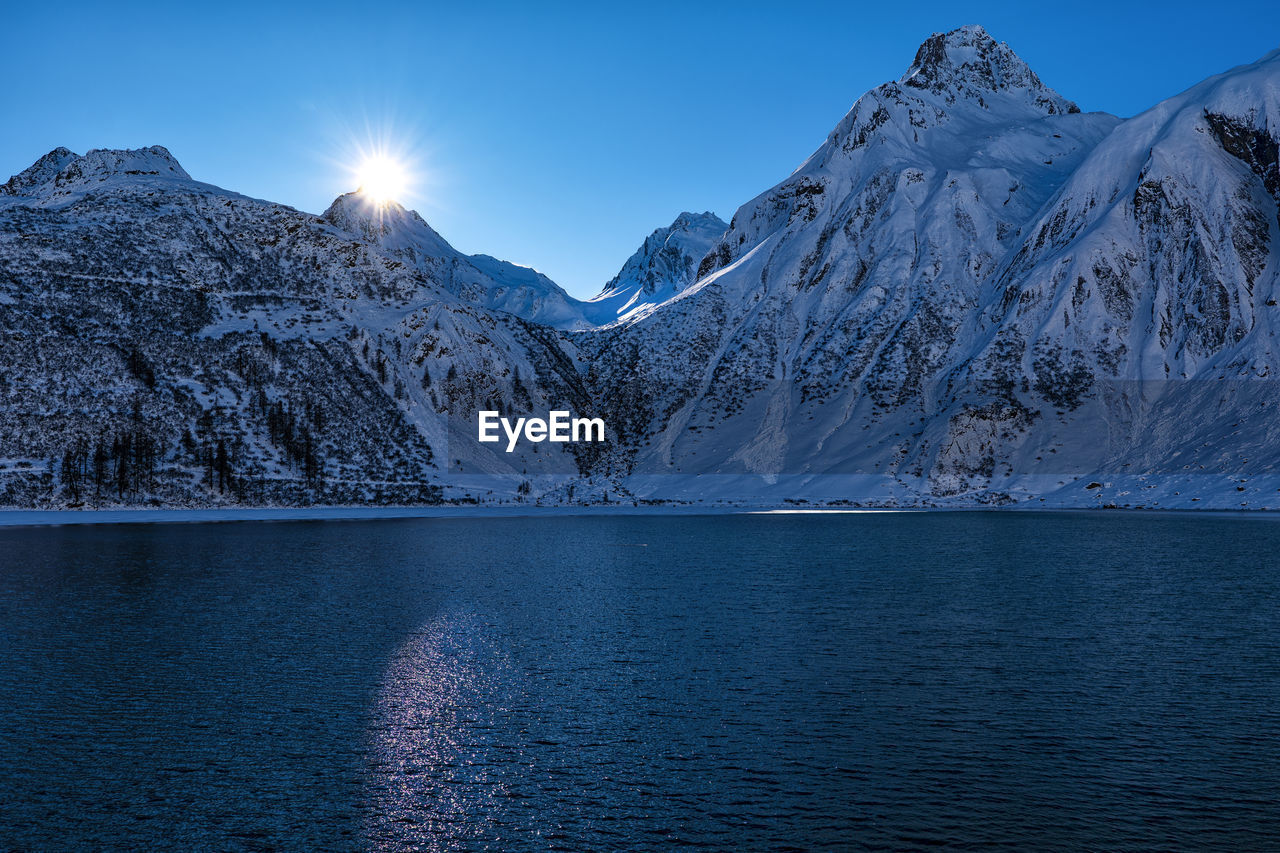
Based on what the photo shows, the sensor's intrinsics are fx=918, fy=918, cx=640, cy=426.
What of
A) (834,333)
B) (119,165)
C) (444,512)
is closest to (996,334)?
(834,333)

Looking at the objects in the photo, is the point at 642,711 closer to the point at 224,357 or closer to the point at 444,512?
the point at 444,512

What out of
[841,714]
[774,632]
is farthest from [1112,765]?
[774,632]

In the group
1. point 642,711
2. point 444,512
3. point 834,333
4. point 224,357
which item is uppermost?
point 834,333

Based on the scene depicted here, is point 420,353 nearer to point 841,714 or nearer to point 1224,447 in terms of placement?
point 1224,447

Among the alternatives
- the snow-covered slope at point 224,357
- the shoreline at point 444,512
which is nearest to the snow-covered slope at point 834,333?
the shoreline at point 444,512

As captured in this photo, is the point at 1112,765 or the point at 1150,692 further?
the point at 1150,692

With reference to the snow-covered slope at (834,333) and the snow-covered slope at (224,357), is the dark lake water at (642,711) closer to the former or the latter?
the snow-covered slope at (224,357)

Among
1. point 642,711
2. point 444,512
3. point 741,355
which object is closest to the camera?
point 642,711

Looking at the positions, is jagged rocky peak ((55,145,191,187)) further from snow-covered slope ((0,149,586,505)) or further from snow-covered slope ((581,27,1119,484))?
snow-covered slope ((581,27,1119,484))
